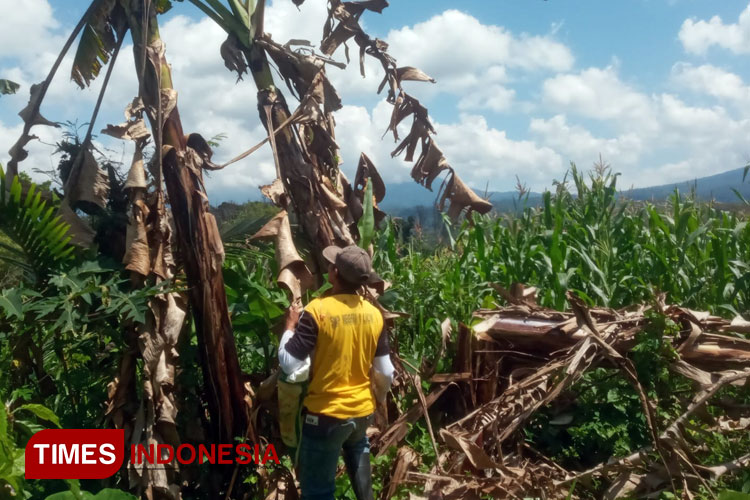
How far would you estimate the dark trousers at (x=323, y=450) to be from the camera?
10.3 feet

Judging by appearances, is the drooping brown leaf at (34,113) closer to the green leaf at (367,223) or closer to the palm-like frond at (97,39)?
the palm-like frond at (97,39)

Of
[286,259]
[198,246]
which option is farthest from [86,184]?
[286,259]

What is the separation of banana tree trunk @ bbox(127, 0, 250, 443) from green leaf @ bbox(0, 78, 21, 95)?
2.36m

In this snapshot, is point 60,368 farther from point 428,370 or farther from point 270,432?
point 428,370

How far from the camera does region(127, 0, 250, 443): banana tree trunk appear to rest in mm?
3576

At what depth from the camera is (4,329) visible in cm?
372

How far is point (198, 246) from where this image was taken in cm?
358

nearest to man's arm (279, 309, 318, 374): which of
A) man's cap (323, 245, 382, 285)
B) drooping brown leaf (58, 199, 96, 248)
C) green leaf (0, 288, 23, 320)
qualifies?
man's cap (323, 245, 382, 285)

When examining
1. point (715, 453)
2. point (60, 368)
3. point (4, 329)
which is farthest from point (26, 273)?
point (715, 453)

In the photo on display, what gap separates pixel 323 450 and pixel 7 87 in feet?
14.4

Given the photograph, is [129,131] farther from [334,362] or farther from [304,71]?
[334,362]

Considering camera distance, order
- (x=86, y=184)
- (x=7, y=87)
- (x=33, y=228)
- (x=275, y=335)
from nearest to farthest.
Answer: (x=33, y=228) < (x=86, y=184) < (x=275, y=335) < (x=7, y=87)

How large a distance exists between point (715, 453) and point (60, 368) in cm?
438

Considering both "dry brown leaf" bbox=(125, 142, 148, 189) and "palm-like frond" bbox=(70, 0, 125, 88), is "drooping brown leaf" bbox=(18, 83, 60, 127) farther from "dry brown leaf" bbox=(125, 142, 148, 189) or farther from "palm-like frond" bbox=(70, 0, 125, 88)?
"dry brown leaf" bbox=(125, 142, 148, 189)
